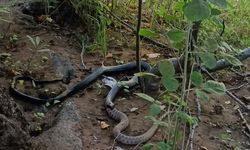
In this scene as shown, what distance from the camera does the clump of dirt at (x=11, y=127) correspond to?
84.2 inches

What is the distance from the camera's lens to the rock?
2537 millimetres

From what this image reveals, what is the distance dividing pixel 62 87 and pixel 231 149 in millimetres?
1184

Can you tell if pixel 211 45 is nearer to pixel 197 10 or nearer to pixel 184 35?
pixel 184 35

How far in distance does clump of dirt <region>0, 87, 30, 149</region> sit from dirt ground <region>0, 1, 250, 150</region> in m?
0.39

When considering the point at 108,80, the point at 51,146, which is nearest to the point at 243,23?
the point at 108,80

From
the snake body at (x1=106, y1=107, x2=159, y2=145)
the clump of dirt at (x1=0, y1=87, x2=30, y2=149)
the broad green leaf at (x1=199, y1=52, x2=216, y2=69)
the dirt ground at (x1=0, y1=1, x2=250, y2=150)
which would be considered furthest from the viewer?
the dirt ground at (x1=0, y1=1, x2=250, y2=150)

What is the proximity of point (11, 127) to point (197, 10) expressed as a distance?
1000 millimetres

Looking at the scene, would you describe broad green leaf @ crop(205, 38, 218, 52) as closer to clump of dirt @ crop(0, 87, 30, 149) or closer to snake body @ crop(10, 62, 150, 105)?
clump of dirt @ crop(0, 87, 30, 149)

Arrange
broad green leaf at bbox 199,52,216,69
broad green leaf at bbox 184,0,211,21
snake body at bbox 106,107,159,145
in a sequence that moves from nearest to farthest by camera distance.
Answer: broad green leaf at bbox 184,0,211,21 < broad green leaf at bbox 199,52,216,69 < snake body at bbox 106,107,159,145

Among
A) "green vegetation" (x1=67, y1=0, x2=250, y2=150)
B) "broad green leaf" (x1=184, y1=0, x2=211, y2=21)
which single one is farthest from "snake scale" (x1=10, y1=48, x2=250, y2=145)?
"broad green leaf" (x1=184, y1=0, x2=211, y2=21)

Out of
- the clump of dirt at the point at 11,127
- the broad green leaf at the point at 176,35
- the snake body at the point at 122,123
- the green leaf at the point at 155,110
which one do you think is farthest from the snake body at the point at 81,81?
the broad green leaf at the point at 176,35

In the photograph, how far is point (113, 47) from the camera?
3.97 meters

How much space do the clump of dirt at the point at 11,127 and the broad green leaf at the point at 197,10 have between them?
3.16 ft

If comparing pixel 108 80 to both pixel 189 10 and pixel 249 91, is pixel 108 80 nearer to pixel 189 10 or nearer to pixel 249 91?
pixel 249 91
